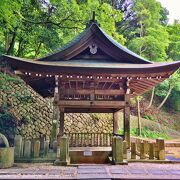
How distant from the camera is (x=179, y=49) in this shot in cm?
2416

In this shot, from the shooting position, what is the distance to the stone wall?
41.4 ft

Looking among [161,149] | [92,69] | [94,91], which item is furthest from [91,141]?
[92,69]

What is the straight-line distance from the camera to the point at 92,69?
24.5 ft

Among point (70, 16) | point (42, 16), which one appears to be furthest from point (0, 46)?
point (70, 16)

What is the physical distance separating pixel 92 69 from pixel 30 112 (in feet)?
24.1

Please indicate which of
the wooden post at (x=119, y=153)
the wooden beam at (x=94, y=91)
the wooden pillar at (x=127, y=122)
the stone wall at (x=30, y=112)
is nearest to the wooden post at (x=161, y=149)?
the wooden pillar at (x=127, y=122)

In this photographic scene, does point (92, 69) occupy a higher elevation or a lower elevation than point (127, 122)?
higher

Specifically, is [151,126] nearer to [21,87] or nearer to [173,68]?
[21,87]

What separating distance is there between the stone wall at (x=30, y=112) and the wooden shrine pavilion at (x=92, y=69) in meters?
4.43

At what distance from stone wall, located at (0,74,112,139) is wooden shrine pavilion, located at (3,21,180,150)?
4425 millimetres

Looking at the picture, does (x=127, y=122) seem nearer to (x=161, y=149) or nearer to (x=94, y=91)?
(x=161, y=149)

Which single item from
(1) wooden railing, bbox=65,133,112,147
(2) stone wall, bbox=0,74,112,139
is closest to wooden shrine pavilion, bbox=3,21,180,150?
(1) wooden railing, bbox=65,133,112,147

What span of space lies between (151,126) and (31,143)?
17.1m

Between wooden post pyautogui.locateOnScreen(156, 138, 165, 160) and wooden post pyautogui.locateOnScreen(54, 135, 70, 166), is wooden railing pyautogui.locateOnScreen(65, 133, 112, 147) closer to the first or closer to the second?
wooden post pyautogui.locateOnScreen(156, 138, 165, 160)
